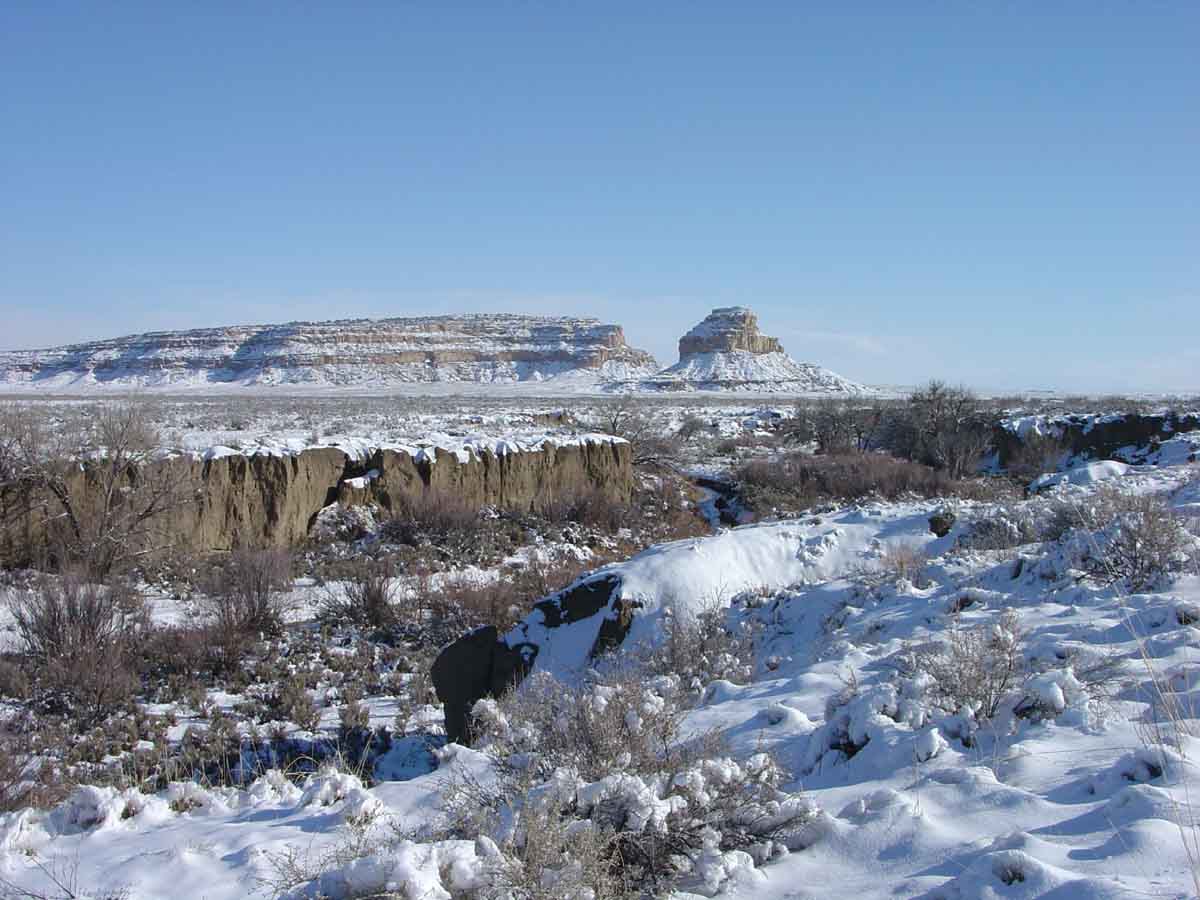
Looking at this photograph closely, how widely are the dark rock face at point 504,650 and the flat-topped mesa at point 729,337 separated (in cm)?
13018

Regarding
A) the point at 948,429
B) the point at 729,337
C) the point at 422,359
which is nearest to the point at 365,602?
the point at 948,429

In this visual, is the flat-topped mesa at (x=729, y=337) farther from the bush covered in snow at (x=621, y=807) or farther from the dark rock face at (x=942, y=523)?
the bush covered in snow at (x=621, y=807)

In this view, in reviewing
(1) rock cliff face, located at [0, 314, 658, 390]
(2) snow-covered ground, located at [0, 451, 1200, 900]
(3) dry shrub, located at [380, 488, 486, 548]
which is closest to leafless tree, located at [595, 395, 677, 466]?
(3) dry shrub, located at [380, 488, 486, 548]

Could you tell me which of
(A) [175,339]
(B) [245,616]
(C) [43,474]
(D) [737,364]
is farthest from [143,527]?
(A) [175,339]

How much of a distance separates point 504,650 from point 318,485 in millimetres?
9880

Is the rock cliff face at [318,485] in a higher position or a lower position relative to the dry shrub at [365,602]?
higher

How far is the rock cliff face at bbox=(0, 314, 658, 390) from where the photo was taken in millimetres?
113250

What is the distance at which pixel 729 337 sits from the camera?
139500 millimetres

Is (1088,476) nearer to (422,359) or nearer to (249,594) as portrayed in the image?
(249,594)

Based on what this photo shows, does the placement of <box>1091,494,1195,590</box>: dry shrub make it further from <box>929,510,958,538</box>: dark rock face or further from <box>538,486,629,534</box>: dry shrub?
<box>538,486,629,534</box>: dry shrub

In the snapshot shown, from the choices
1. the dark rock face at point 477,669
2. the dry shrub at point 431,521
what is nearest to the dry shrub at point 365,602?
the dark rock face at point 477,669

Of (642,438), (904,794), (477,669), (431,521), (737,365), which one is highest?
(737,365)

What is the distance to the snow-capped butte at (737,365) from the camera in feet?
369

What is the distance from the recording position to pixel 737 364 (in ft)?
426
